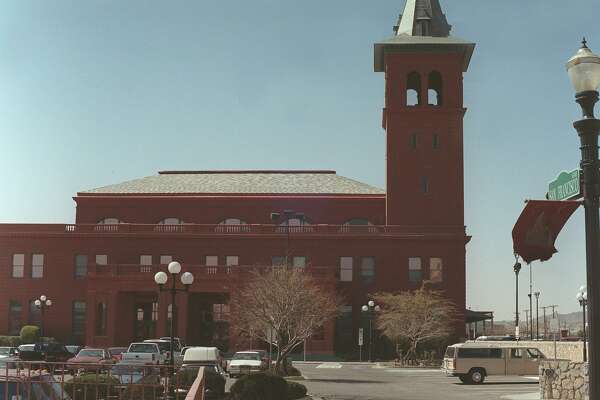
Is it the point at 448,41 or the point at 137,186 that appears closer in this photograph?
the point at 448,41

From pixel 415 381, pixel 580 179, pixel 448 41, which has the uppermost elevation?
pixel 448 41

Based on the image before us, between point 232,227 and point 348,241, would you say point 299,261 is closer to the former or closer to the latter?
point 348,241

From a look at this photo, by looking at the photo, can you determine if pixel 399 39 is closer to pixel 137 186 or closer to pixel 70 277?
pixel 137 186

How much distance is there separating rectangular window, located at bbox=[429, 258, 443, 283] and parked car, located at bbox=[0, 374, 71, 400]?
56.3 metres

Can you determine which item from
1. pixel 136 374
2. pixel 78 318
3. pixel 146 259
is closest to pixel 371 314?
pixel 146 259

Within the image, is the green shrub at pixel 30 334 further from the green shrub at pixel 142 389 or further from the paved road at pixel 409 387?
the green shrub at pixel 142 389

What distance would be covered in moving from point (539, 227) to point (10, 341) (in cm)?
6311

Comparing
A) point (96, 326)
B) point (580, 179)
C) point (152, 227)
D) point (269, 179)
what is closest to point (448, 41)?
point (269, 179)

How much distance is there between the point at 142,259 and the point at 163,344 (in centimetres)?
2369

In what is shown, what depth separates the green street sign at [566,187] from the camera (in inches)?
359

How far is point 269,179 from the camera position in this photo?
82.9m

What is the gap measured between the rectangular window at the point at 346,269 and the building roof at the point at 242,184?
8.91 meters

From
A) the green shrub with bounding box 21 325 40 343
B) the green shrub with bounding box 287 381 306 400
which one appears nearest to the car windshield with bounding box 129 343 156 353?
the green shrub with bounding box 287 381 306 400

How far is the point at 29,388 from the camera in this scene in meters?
Answer: 14.4
